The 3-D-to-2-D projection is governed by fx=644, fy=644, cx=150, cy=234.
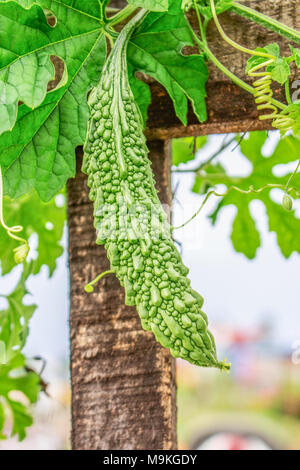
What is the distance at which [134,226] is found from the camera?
0.82 meters

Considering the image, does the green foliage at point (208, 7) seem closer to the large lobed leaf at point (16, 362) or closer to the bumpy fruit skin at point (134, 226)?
the bumpy fruit skin at point (134, 226)

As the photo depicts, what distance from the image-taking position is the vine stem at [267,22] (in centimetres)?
98

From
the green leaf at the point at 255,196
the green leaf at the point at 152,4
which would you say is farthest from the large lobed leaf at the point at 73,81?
the green leaf at the point at 255,196

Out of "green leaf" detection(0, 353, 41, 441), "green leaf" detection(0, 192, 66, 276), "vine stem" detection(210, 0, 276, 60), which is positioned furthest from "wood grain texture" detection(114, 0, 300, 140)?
"green leaf" detection(0, 353, 41, 441)

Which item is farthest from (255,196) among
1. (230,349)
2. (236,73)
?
(230,349)

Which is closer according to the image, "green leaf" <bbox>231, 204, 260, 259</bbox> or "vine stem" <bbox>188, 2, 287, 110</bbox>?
"vine stem" <bbox>188, 2, 287, 110</bbox>

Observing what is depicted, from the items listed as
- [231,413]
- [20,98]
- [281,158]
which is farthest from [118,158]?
[231,413]

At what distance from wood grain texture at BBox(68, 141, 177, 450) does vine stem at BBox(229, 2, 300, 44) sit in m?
0.26

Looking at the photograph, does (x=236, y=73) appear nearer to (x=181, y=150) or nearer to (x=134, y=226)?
(x=134, y=226)

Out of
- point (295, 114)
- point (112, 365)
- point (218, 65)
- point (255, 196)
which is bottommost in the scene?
point (112, 365)

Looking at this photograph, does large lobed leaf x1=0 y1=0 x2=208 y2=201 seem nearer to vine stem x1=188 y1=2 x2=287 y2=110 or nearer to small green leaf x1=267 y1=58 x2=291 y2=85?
vine stem x1=188 y1=2 x2=287 y2=110

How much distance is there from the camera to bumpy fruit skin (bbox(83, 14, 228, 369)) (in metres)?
0.78

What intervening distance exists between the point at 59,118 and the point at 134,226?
0.25m
